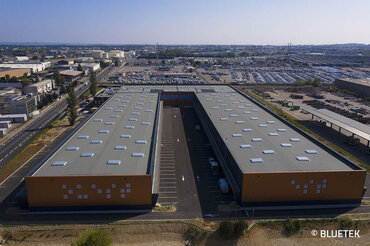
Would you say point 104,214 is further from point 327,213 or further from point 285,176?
point 327,213

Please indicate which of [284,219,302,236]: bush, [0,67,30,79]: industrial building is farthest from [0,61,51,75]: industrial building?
[284,219,302,236]: bush

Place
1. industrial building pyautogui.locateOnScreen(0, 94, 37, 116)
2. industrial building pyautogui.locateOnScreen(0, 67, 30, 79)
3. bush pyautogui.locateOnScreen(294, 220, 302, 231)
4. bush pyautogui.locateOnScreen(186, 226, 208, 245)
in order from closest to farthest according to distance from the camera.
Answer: bush pyautogui.locateOnScreen(186, 226, 208, 245), bush pyautogui.locateOnScreen(294, 220, 302, 231), industrial building pyautogui.locateOnScreen(0, 94, 37, 116), industrial building pyautogui.locateOnScreen(0, 67, 30, 79)

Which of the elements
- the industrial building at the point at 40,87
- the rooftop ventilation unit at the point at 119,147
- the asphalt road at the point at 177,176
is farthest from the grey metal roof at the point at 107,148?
the industrial building at the point at 40,87

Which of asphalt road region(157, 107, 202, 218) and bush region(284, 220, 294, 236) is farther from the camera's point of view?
asphalt road region(157, 107, 202, 218)

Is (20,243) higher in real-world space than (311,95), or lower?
lower

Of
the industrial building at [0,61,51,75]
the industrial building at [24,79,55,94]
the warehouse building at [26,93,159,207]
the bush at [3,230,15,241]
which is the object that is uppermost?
the industrial building at [0,61,51,75]

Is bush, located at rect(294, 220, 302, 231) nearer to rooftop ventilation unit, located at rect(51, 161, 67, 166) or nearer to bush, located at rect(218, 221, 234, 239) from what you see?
bush, located at rect(218, 221, 234, 239)

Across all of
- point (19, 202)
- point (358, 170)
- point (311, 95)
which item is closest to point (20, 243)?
point (19, 202)
